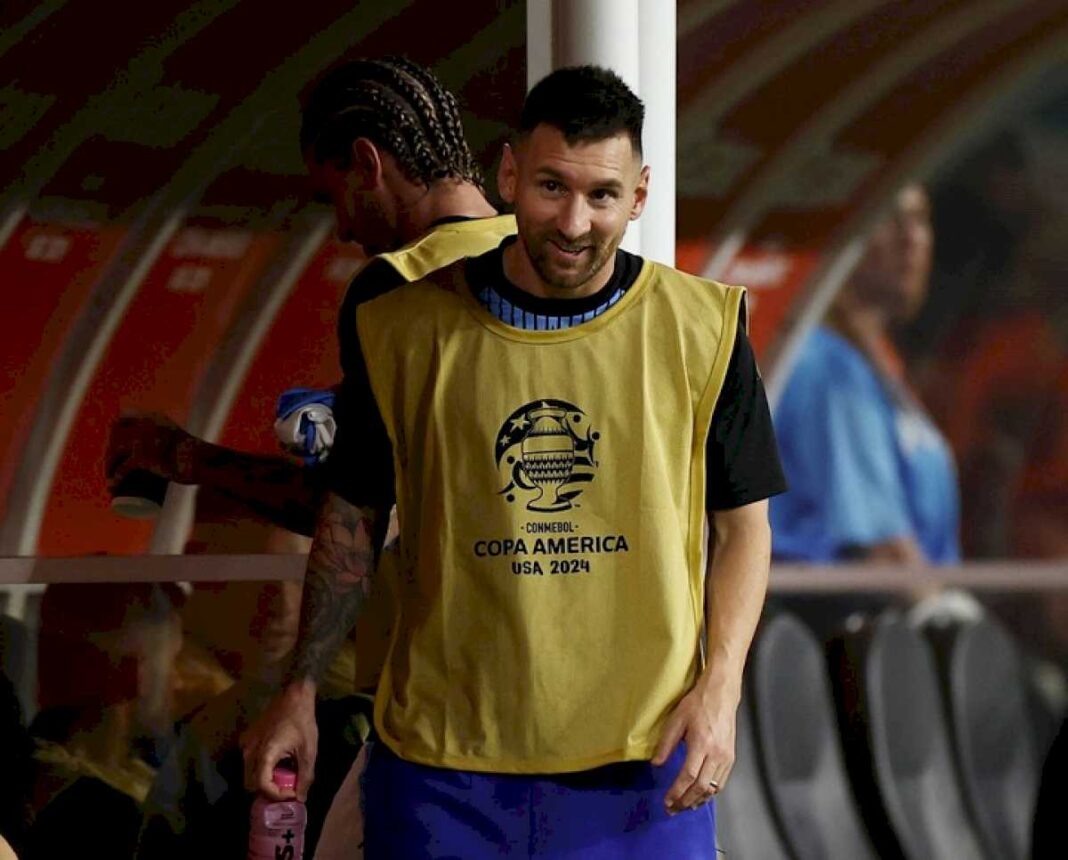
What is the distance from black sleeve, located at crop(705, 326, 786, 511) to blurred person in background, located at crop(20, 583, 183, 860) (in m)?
1.47

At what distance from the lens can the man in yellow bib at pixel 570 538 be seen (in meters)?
1.88

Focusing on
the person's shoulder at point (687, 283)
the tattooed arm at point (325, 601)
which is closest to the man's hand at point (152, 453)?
the tattooed arm at point (325, 601)

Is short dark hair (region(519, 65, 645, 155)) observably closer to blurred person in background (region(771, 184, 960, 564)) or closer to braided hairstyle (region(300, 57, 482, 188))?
braided hairstyle (region(300, 57, 482, 188))

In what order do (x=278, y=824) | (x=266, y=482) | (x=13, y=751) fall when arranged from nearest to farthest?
(x=278, y=824) < (x=266, y=482) < (x=13, y=751)

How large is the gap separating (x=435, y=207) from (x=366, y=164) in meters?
0.10

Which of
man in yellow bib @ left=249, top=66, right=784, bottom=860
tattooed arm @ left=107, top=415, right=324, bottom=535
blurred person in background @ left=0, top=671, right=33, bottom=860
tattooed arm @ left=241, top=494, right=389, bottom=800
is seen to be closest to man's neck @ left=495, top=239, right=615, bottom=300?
man in yellow bib @ left=249, top=66, right=784, bottom=860

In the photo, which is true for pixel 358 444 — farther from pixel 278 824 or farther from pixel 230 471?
pixel 230 471

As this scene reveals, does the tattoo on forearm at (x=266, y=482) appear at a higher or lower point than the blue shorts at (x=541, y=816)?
higher

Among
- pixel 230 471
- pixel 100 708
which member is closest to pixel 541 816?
pixel 230 471

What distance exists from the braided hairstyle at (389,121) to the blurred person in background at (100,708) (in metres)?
1.00

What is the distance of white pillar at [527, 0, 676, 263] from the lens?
270cm

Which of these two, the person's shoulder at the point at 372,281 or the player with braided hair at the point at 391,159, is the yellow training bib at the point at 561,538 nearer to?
the person's shoulder at the point at 372,281

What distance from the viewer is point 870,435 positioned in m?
4.21

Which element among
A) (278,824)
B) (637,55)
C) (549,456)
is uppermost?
(637,55)
